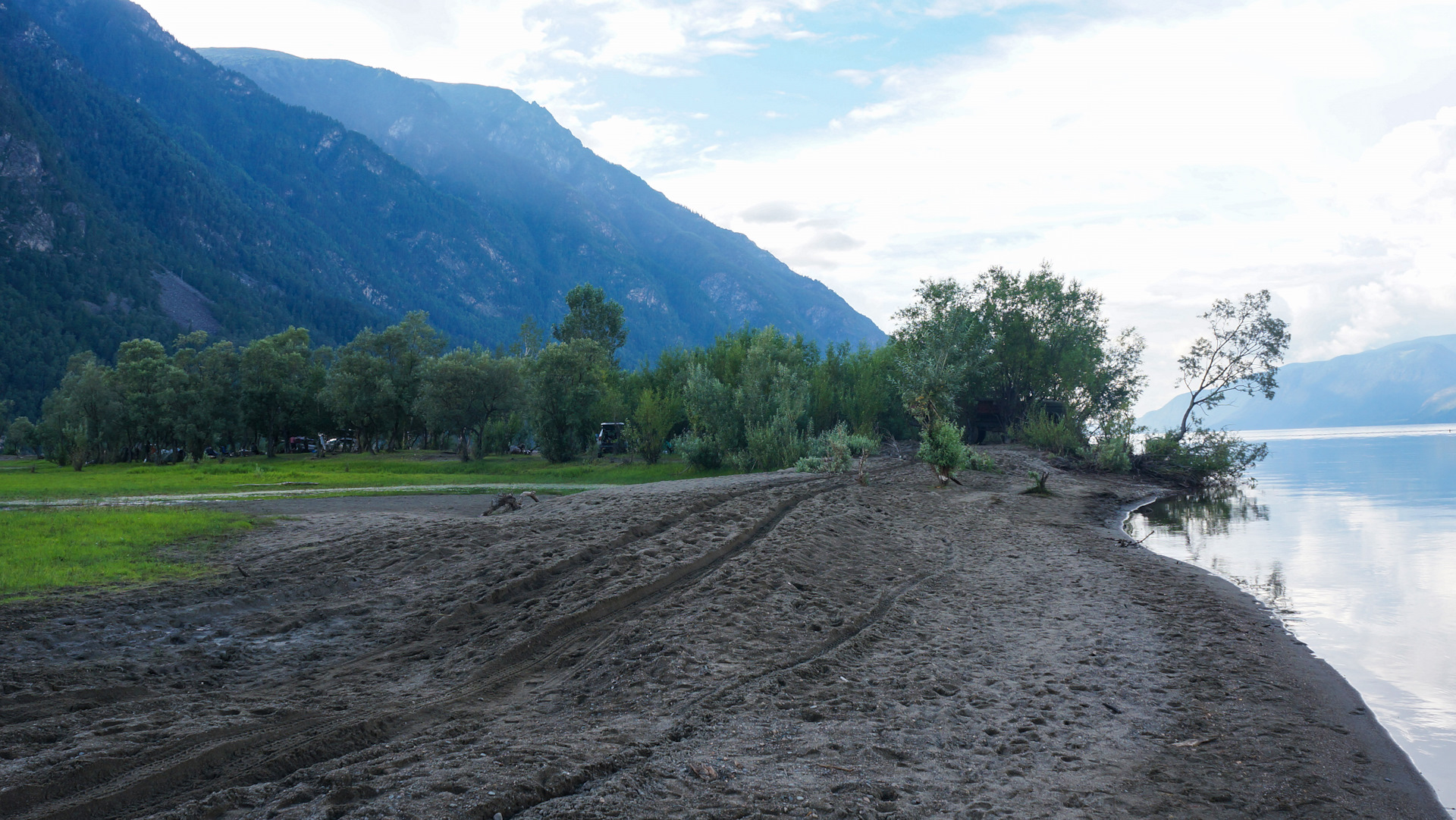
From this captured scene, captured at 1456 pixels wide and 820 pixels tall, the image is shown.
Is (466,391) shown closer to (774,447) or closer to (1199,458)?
(774,447)

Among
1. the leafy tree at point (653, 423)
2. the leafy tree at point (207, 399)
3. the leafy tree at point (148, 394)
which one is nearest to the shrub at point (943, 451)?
the leafy tree at point (653, 423)

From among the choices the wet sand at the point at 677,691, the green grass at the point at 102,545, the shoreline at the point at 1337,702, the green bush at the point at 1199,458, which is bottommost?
the shoreline at the point at 1337,702

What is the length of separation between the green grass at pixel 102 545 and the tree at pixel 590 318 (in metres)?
73.7

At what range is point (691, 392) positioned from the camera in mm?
38750

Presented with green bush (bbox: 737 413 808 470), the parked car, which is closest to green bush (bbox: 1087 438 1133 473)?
green bush (bbox: 737 413 808 470)

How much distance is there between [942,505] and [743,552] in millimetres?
11059

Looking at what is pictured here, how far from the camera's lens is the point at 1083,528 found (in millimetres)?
20188

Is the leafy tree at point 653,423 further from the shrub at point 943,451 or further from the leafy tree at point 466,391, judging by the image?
the shrub at point 943,451

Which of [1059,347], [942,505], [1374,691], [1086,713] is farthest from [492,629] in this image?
[1059,347]

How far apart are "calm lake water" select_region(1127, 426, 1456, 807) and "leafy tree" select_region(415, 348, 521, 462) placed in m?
41.6


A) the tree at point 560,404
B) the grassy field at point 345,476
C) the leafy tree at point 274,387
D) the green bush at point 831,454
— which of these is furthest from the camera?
the leafy tree at point 274,387

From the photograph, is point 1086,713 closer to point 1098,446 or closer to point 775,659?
point 775,659

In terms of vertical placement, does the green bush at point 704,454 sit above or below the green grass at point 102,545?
above

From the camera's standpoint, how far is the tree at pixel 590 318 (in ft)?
307
